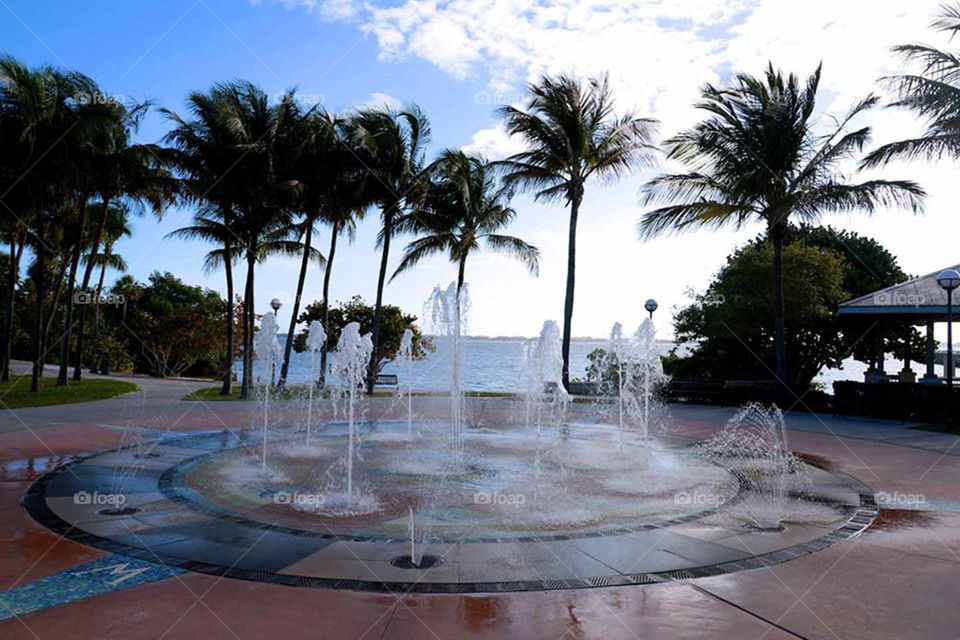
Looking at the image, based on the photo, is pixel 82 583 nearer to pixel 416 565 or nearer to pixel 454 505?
pixel 416 565

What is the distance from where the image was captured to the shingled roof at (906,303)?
1789cm

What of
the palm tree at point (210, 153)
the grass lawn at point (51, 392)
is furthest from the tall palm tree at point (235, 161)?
the grass lawn at point (51, 392)

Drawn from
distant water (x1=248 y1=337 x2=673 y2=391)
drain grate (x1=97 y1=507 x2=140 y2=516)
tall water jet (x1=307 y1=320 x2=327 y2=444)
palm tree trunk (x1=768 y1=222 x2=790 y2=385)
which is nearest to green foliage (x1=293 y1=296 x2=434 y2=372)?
distant water (x1=248 y1=337 x2=673 y2=391)

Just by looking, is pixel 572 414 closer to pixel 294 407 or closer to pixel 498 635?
pixel 294 407

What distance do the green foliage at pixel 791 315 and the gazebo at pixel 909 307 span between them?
1.39 metres

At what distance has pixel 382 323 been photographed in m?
34.1

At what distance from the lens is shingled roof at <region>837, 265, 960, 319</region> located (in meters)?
17.9

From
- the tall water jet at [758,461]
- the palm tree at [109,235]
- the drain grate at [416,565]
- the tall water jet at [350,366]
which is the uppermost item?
the palm tree at [109,235]

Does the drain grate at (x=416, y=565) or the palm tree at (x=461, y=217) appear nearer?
the drain grate at (x=416, y=565)

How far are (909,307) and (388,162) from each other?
16835 millimetres

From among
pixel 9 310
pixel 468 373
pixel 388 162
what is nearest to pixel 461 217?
pixel 388 162

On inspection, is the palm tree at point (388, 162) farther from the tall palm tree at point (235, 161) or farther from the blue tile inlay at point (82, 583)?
the blue tile inlay at point (82, 583)

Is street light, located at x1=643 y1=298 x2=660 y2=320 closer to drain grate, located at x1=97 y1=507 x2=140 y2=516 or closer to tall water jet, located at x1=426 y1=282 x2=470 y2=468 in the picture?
tall water jet, located at x1=426 y1=282 x2=470 y2=468

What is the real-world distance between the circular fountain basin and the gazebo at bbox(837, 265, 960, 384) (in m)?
10.4
